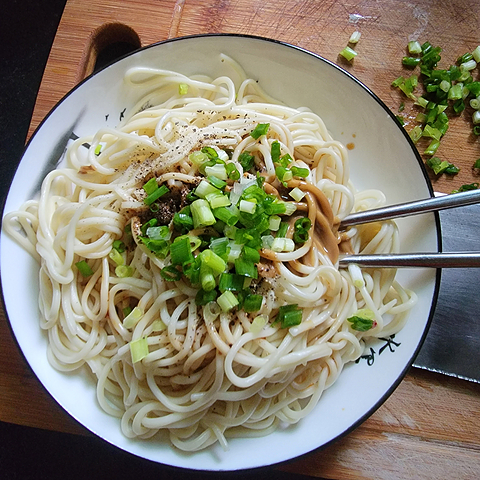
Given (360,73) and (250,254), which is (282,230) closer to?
(250,254)

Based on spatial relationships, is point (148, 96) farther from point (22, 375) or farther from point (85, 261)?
point (22, 375)

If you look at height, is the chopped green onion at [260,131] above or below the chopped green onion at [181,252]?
above

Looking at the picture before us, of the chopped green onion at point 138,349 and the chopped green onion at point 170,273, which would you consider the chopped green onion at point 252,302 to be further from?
the chopped green onion at point 138,349

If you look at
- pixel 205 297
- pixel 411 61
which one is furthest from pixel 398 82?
pixel 205 297

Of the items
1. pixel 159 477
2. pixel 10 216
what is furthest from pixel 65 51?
pixel 159 477

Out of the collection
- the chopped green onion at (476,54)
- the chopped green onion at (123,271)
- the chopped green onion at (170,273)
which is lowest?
the chopped green onion at (123,271)

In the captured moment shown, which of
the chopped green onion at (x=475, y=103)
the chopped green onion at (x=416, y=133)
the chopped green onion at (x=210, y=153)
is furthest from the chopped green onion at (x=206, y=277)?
the chopped green onion at (x=475, y=103)
